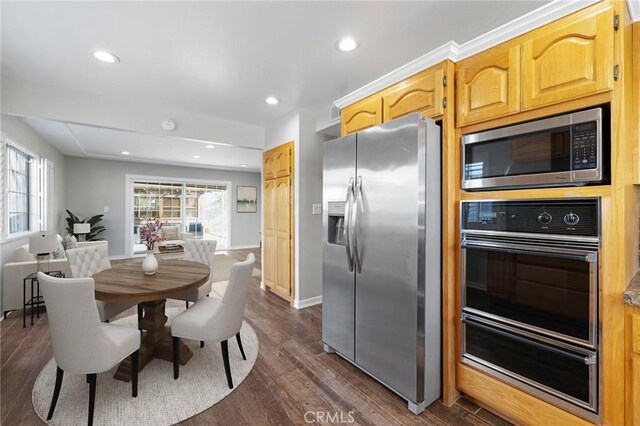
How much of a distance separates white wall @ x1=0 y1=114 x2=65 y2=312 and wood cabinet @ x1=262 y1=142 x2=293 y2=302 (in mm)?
3046

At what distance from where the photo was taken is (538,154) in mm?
1543

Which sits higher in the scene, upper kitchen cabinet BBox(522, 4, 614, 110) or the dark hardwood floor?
upper kitchen cabinet BBox(522, 4, 614, 110)

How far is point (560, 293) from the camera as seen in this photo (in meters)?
1.46

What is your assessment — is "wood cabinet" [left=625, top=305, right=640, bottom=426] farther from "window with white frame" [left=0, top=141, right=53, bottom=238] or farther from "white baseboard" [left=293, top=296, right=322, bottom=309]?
"window with white frame" [left=0, top=141, right=53, bottom=238]

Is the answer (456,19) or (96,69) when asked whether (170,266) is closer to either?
(96,69)

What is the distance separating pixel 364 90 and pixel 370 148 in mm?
639

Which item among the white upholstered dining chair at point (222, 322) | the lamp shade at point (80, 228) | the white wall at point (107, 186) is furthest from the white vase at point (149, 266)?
the white wall at point (107, 186)

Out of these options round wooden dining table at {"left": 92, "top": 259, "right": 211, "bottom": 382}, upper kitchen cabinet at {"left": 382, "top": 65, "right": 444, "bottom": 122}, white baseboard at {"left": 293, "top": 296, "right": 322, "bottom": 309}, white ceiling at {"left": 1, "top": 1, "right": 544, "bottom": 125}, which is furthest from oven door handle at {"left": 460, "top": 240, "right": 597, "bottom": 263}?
white baseboard at {"left": 293, "top": 296, "right": 322, "bottom": 309}

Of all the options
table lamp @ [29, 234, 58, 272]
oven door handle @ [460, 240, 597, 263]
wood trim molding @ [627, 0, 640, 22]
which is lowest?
table lamp @ [29, 234, 58, 272]

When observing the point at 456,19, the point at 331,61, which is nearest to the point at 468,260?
the point at 456,19

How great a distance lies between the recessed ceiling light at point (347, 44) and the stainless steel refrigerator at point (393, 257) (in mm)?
725

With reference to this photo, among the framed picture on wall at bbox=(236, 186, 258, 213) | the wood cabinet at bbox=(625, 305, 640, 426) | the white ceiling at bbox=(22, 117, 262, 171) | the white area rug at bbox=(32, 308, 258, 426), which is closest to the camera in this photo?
the wood cabinet at bbox=(625, 305, 640, 426)

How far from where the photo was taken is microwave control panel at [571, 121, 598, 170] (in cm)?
136

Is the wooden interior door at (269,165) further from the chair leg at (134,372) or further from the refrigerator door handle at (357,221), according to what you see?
the chair leg at (134,372)
